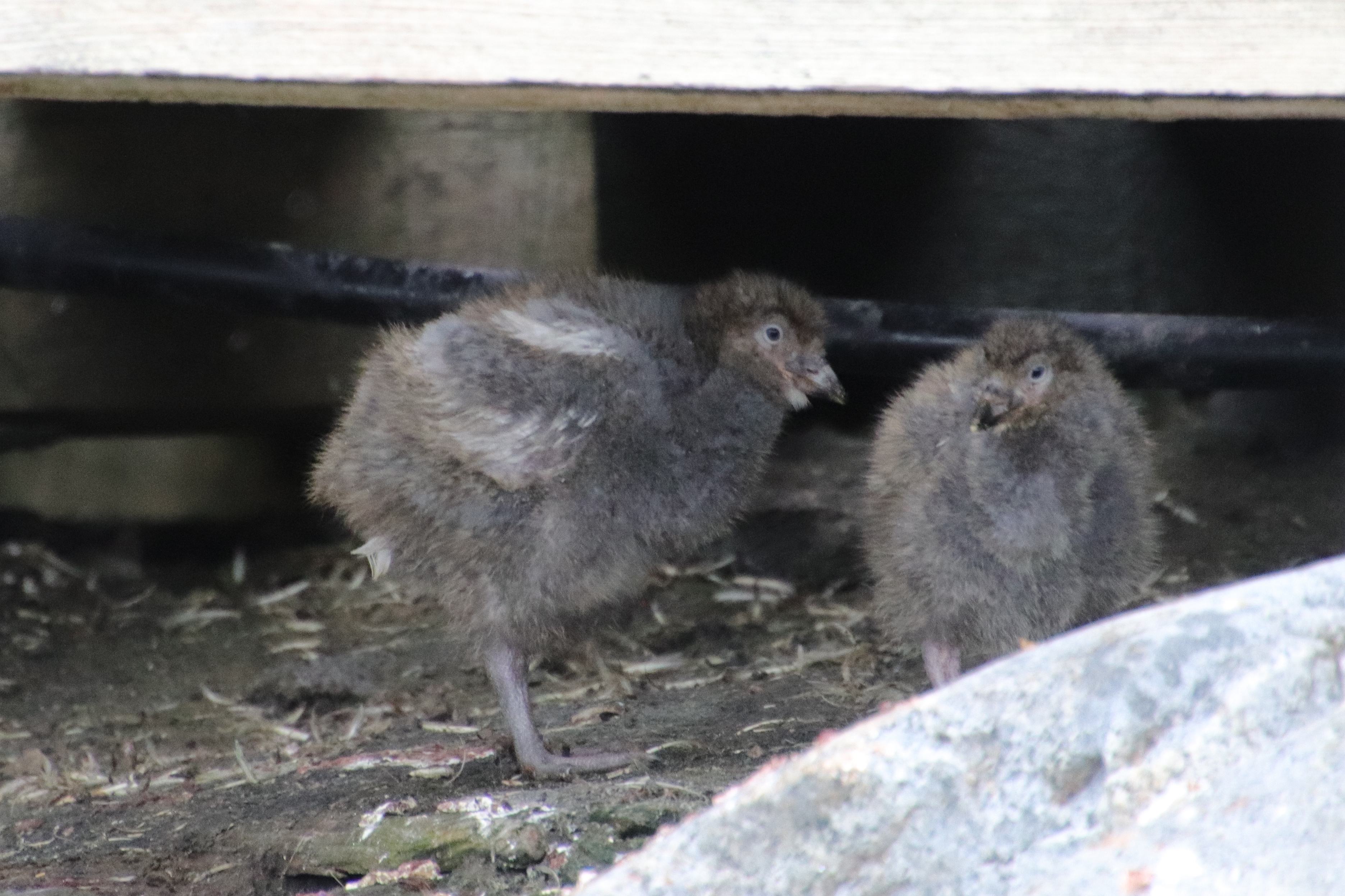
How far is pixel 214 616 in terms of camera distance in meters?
4.54

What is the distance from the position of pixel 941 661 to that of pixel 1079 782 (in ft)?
4.72

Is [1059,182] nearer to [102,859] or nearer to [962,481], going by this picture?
[962,481]

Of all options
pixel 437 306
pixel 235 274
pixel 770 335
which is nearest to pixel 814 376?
pixel 770 335

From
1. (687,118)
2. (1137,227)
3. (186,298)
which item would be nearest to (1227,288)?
(1137,227)

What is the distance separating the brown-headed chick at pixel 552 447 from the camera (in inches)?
115

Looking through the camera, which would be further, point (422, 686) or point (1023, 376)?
point (422, 686)

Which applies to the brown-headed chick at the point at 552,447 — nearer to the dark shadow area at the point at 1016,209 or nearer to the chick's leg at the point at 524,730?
the chick's leg at the point at 524,730

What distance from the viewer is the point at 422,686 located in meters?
3.96

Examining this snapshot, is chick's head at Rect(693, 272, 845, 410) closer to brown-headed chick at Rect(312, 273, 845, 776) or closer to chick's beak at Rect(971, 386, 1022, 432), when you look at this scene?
brown-headed chick at Rect(312, 273, 845, 776)

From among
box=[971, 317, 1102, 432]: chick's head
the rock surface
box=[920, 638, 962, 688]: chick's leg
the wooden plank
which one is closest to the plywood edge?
the wooden plank

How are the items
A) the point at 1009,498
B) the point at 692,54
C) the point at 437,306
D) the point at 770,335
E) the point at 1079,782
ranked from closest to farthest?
the point at 1079,782 < the point at 692,54 < the point at 1009,498 < the point at 770,335 < the point at 437,306

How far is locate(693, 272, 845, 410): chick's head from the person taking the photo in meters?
3.21

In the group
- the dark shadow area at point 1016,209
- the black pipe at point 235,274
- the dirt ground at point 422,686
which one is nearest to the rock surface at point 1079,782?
the dirt ground at point 422,686

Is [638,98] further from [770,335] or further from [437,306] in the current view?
[437,306]
